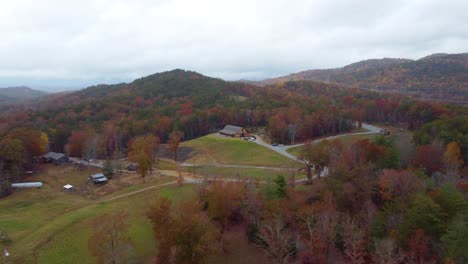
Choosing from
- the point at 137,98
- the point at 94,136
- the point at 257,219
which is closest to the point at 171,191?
the point at 257,219

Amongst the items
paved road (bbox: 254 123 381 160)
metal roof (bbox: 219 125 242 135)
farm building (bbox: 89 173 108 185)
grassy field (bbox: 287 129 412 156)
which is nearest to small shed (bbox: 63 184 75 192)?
farm building (bbox: 89 173 108 185)

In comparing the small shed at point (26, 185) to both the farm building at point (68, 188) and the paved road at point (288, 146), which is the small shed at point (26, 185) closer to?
the farm building at point (68, 188)

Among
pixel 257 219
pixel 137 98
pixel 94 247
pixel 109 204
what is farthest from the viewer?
pixel 137 98

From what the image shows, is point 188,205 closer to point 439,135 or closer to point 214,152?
point 214,152

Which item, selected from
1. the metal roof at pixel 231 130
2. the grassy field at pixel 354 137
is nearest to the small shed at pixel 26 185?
the metal roof at pixel 231 130

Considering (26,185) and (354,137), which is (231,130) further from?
(26,185)

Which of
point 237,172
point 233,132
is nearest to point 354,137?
point 233,132

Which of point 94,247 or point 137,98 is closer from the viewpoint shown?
point 94,247
